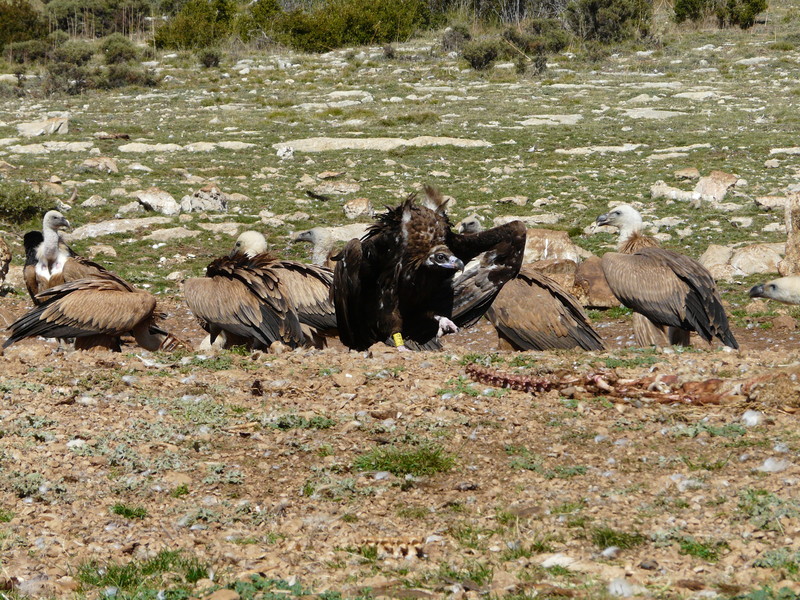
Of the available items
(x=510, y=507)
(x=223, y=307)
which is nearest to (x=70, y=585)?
(x=510, y=507)

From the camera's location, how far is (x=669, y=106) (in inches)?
1228

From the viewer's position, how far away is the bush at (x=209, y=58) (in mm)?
45188

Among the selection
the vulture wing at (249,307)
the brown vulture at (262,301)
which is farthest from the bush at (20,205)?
the vulture wing at (249,307)

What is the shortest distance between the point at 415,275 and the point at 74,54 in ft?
130

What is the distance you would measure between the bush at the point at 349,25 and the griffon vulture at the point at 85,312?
144ft

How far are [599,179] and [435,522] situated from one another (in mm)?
17139

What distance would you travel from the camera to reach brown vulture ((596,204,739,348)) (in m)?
9.63

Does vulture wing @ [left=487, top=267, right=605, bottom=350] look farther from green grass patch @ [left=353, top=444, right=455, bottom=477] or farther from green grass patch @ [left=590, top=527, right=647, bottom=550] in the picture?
green grass patch @ [left=590, top=527, right=647, bottom=550]

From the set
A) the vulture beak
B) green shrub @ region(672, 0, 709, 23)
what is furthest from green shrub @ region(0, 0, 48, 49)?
the vulture beak

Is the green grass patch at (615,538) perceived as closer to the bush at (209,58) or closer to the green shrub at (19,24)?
the bush at (209,58)

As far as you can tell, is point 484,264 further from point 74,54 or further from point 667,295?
point 74,54

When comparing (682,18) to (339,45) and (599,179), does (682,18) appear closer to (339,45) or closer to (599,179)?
(339,45)

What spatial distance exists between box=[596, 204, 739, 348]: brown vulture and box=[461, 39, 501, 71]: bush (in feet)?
110

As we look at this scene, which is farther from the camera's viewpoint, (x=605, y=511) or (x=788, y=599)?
(x=605, y=511)
